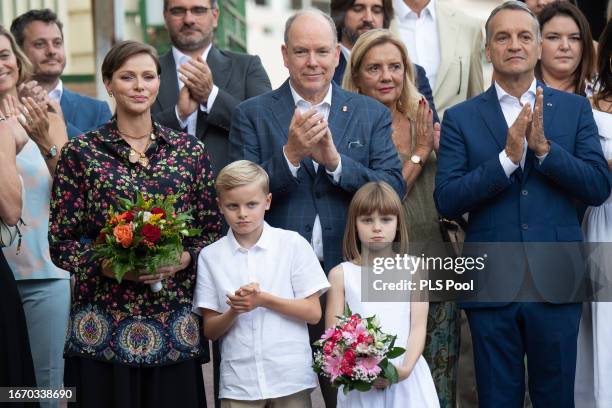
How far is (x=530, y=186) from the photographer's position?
22.0ft

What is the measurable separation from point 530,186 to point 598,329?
94 cm

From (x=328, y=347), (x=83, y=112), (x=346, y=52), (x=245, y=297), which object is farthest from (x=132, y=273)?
(x=346, y=52)

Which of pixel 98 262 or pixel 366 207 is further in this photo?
pixel 366 207

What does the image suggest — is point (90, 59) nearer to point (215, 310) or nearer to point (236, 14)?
point (236, 14)

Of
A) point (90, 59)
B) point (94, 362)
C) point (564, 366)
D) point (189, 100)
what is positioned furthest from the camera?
point (90, 59)

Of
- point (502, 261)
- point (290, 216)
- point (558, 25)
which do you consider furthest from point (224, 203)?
point (558, 25)

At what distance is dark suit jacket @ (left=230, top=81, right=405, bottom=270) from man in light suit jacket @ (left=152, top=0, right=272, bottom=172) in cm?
54

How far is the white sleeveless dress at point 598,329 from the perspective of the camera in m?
6.99

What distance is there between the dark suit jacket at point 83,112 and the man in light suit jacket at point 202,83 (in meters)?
0.51

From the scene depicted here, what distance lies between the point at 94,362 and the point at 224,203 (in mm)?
989

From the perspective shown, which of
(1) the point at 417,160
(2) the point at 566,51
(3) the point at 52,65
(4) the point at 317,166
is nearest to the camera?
(4) the point at 317,166

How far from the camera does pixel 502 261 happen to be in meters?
6.74

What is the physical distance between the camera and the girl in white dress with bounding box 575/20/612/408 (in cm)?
700

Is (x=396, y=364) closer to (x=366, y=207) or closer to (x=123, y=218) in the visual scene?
(x=366, y=207)
